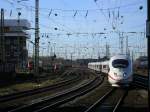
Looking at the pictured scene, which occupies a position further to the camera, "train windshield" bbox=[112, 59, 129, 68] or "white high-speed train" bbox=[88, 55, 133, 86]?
"train windshield" bbox=[112, 59, 129, 68]

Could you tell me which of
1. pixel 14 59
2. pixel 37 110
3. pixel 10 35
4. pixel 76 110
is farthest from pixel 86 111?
pixel 10 35

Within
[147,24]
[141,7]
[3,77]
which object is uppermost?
[141,7]

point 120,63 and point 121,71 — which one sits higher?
point 120,63

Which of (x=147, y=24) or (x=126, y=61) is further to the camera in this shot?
(x=126, y=61)

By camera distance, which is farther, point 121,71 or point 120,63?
point 120,63

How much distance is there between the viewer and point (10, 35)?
135375mm

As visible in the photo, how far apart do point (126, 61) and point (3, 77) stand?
1044 inches

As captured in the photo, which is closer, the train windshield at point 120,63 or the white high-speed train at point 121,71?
the white high-speed train at point 121,71

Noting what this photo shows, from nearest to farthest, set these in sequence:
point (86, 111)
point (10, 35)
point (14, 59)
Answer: point (86, 111)
point (14, 59)
point (10, 35)

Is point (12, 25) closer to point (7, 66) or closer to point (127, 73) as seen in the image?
point (7, 66)

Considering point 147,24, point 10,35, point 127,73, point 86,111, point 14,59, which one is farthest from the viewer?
point 10,35

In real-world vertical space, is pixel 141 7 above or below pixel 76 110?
above

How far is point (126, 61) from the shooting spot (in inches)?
1574

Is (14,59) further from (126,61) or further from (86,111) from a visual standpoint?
(86,111)
